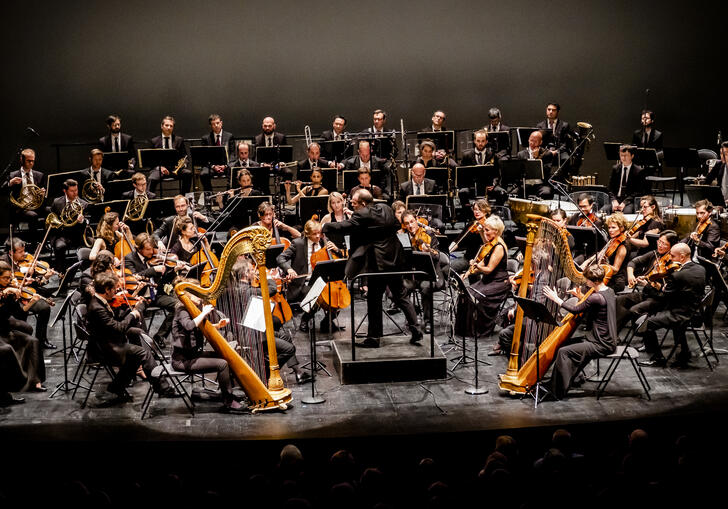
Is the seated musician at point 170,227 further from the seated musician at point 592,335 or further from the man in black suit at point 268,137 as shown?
the seated musician at point 592,335

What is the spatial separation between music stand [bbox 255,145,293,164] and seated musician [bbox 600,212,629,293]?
4.98 metres

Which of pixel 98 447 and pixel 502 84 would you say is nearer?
pixel 98 447

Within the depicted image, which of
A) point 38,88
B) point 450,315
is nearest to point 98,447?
point 450,315

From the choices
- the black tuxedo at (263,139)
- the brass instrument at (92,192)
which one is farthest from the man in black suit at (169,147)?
the black tuxedo at (263,139)

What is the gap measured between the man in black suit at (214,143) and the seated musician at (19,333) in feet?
16.0

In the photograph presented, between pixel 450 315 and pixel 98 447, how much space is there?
3.87 metres

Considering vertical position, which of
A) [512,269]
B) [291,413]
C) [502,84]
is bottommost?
[291,413]

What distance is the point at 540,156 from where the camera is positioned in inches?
507

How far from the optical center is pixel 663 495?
429 cm

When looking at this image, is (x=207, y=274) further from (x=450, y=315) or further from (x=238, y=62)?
(x=238, y=62)

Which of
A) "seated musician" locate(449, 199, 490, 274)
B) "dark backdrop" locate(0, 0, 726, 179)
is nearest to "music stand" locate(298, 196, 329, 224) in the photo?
"seated musician" locate(449, 199, 490, 274)

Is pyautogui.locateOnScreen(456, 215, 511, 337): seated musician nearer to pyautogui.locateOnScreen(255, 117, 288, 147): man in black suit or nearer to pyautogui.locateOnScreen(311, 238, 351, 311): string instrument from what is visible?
pyautogui.locateOnScreen(311, 238, 351, 311): string instrument

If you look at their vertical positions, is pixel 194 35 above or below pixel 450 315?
above

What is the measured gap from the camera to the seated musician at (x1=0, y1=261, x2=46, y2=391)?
734cm
